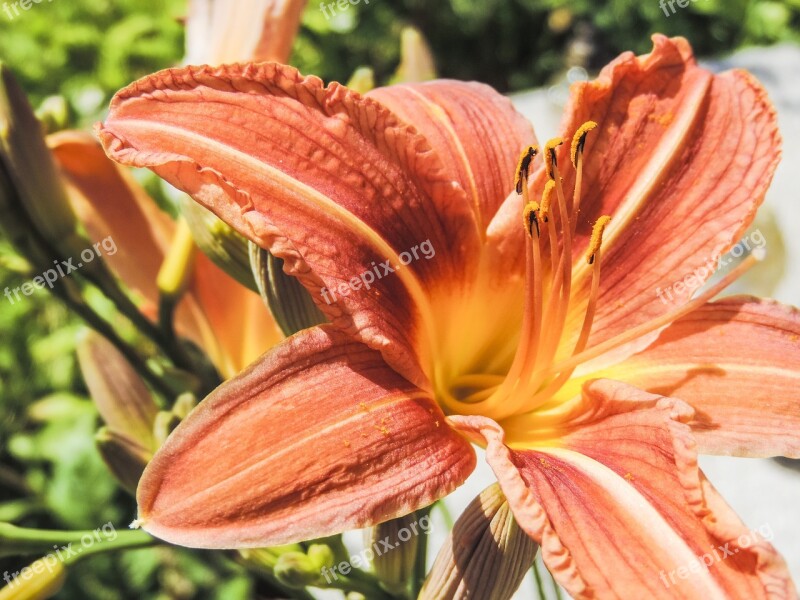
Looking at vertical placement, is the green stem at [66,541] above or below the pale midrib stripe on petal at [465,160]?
below

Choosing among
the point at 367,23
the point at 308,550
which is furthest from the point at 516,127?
the point at 367,23

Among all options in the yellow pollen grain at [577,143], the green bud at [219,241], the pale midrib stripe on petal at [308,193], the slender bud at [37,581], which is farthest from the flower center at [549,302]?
the slender bud at [37,581]

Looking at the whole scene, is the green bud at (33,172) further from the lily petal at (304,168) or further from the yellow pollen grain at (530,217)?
the yellow pollen grain at (530,217)

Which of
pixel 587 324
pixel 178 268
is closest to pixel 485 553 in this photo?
pixel 587 324

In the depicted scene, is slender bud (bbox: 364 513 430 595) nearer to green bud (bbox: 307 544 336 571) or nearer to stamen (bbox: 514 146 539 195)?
green bud (bbox: 307 544 336 571)

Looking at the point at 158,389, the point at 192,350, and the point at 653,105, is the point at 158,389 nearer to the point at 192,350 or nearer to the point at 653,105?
the point at 192,350

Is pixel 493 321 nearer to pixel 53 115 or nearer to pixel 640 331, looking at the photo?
pixel 640 331

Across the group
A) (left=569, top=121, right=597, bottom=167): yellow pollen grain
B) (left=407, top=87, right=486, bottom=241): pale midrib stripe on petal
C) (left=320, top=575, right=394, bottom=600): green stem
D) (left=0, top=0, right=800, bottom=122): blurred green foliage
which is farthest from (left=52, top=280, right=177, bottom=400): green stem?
(left=0, top=0, right=800, bottom=122): blurred green foliage
